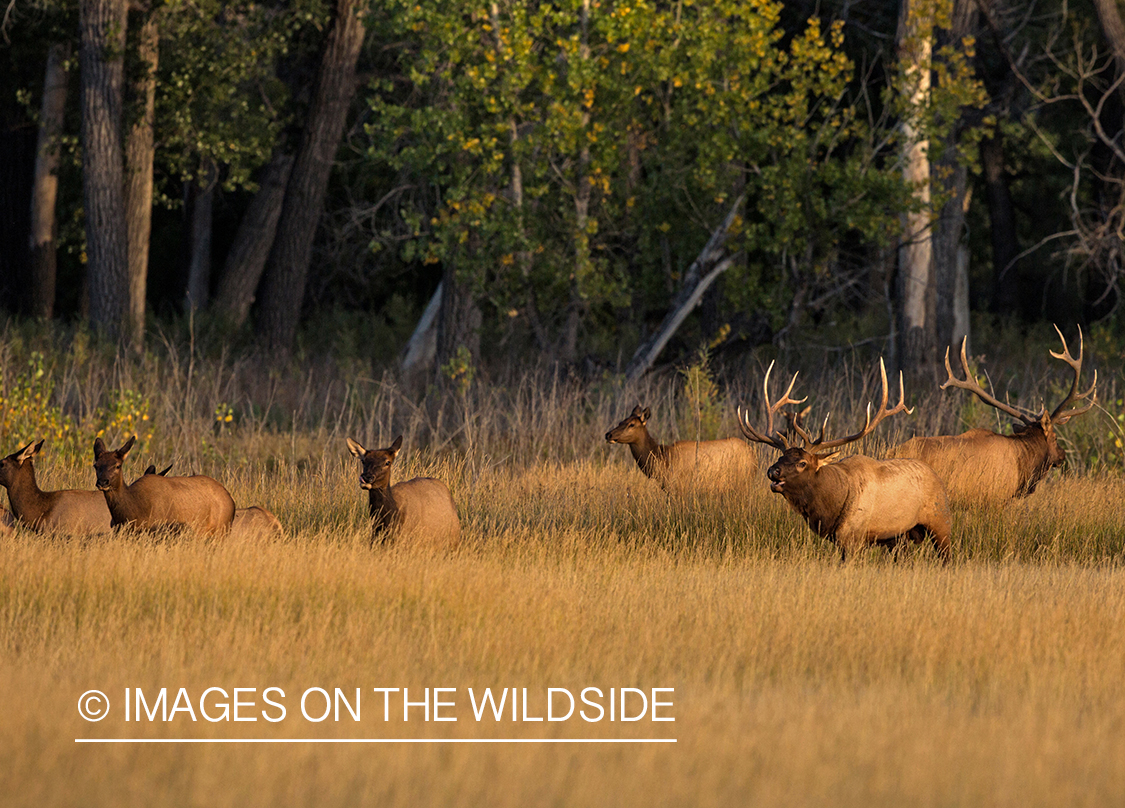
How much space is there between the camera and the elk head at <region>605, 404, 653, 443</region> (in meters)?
10.8

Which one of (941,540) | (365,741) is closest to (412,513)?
(941,540)

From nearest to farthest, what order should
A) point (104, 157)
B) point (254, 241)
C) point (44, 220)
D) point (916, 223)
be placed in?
point (916, 223)
point (104, 157)
point (44, 220)
point (254, 241)

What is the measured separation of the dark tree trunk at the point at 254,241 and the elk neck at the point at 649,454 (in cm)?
1508

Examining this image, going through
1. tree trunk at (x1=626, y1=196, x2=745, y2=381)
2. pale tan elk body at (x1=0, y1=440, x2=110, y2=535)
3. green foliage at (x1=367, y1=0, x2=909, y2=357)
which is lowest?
pale tan elk body at (x1=0, y1=440, x2=110, y2=535)

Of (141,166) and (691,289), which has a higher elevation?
(141,166)

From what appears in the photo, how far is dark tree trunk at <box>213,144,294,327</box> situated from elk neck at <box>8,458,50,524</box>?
16.4m

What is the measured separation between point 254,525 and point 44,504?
4.05ft

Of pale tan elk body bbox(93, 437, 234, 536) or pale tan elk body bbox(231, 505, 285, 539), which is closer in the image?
pale tan elk body bbox(93, 437, 234, 536)

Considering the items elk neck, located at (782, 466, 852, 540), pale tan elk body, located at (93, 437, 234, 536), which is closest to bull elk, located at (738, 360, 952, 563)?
elk neck, located at (782, 466, 852, 540)

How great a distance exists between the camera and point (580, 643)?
22.4 feet

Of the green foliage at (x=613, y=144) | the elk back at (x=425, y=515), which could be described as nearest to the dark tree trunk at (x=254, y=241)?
the green foliage at (x=613, y=144)

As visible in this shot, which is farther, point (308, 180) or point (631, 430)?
point (308, 180)

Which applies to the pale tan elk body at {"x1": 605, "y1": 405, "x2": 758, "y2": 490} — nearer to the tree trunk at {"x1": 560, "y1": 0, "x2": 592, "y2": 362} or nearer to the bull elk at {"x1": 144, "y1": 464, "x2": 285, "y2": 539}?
the bull elk at {"x1": 144, "y1": 464, "x2": 285, "y2": 539}

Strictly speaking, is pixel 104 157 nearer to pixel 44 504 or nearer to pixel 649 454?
pixel 649 454
